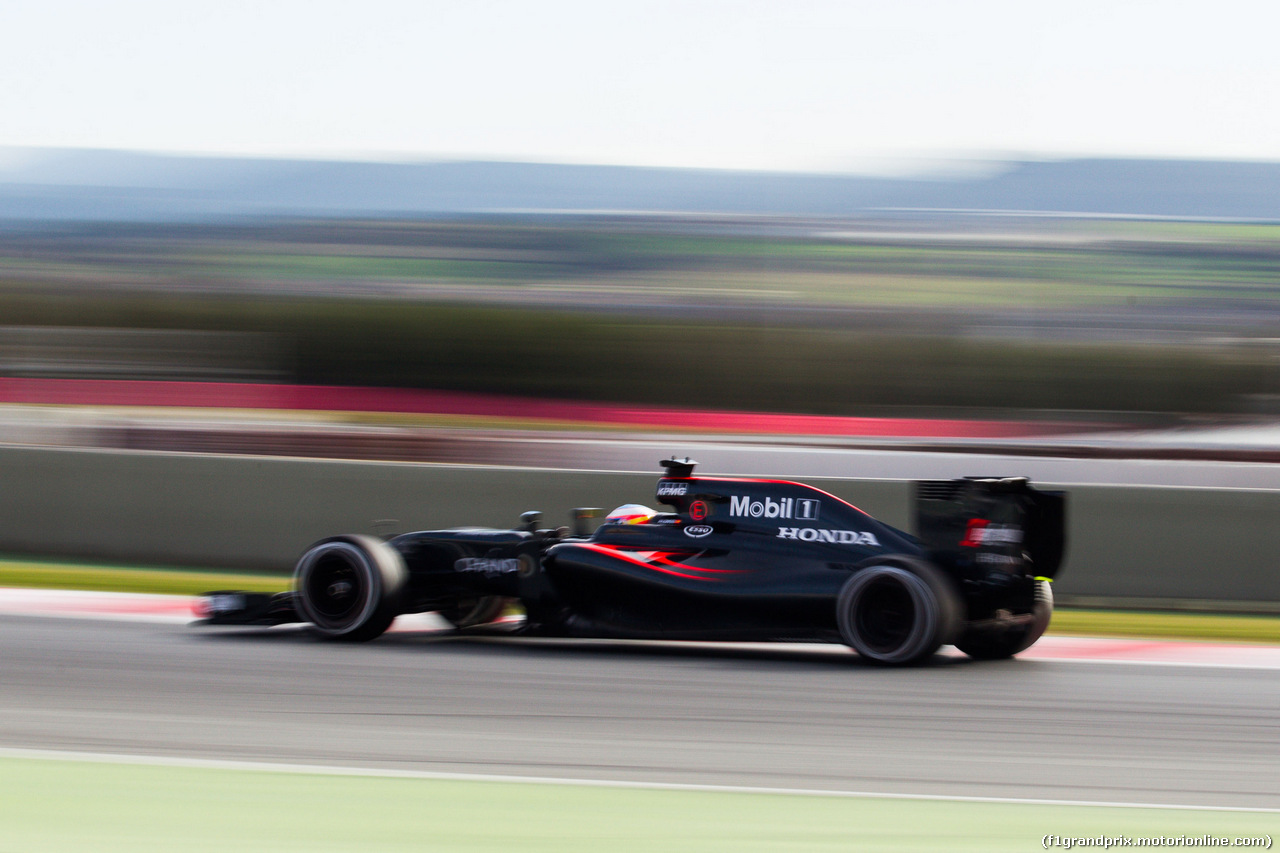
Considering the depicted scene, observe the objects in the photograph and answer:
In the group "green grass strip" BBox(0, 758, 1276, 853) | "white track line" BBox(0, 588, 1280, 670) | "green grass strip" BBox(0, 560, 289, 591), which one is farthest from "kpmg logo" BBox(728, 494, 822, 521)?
"green grass strip" BBox(0, 560, 289, 591)

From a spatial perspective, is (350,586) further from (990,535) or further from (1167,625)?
(1167,625)

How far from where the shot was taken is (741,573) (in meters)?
7.97

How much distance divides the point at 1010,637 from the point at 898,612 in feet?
2.85

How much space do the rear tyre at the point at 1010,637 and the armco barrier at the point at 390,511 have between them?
4.96 metres

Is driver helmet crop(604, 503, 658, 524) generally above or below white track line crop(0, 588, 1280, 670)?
above

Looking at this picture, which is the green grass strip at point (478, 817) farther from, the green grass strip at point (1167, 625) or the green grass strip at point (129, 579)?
the green grass strip at point (129, 579)

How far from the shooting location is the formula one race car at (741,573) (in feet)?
25.1

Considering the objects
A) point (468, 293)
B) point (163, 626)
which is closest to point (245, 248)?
point (468, 293)

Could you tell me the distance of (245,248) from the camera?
42281 millimetres

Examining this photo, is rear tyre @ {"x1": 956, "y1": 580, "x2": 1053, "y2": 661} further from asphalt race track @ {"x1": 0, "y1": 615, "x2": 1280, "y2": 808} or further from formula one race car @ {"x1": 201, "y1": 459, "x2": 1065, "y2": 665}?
asphalt race track @ {"x1": 0, "y1": 615, "x2": 1280, "y2": 808}

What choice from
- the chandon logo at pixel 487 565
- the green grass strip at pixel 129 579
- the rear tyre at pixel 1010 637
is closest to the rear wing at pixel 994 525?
the rear tyre at pixel 1010 637

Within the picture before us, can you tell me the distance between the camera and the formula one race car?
765cm

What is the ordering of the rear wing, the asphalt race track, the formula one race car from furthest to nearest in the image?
the rear wing < the formula one race car < the asphalt race track

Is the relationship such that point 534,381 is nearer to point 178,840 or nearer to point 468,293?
point 468,293
